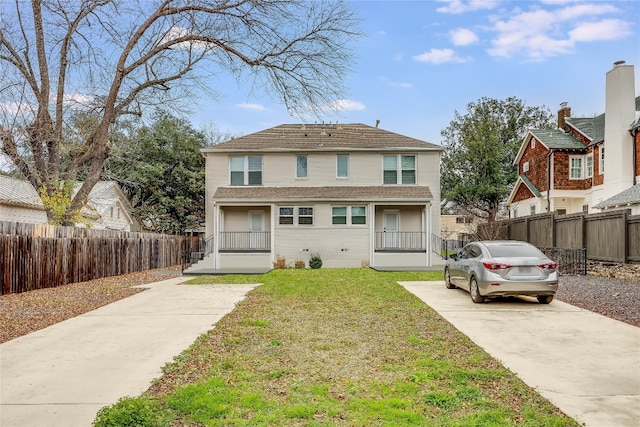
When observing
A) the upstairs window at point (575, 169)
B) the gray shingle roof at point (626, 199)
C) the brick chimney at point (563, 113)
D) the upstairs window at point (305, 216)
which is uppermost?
the brick chimney at point (563, 113)

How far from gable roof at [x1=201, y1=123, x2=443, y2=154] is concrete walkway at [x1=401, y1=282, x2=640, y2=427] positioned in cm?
1428

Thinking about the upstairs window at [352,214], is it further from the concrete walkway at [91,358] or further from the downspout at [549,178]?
the concrete walkway at [91,358]

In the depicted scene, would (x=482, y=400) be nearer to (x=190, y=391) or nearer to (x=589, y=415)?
(x=589, y=415)

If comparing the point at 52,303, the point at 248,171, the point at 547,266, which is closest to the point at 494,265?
the point at 547,266

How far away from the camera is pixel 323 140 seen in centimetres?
2495

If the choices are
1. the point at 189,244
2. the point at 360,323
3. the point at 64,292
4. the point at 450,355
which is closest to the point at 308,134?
the point at 189,244

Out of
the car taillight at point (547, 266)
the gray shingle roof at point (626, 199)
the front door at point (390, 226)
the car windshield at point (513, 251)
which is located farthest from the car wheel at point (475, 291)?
the front door at point (390, 226)

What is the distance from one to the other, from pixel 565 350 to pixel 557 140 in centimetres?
2523

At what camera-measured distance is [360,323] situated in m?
8.36

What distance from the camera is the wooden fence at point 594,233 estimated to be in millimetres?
14070

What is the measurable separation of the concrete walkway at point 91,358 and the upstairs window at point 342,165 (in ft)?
46.7

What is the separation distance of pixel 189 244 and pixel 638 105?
85.9ft

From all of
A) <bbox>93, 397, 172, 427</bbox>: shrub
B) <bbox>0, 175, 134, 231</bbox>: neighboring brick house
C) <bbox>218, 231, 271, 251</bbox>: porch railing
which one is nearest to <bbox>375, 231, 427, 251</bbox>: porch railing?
<bbox>218, 231, 271, 251</bbox>: porch railing

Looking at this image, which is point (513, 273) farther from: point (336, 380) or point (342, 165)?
point (342, 165)
